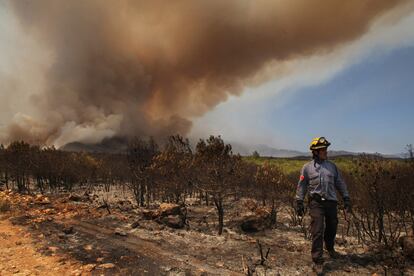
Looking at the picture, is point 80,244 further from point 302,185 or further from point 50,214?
point 302,185

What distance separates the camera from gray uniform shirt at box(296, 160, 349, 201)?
662cm

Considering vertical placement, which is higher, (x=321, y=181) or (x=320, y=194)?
(x=321, y=181)

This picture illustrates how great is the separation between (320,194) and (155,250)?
3952mm

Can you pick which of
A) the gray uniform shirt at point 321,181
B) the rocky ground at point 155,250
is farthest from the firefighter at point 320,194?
the rocky ground at point 155,250

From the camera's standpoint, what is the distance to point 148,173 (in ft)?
62.0

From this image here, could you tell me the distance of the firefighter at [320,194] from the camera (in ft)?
21.2

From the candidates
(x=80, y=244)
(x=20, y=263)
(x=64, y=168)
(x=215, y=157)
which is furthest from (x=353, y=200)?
(x=64, y=168)

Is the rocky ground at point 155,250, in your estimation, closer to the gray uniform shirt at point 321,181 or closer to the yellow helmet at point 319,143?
the gray uniform shirt at point 321,181

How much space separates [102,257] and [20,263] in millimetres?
1598

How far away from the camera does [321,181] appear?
667 centimetres

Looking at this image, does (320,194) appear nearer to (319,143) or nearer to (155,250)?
(319,143)

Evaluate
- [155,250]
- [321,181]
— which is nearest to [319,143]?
[321,181]

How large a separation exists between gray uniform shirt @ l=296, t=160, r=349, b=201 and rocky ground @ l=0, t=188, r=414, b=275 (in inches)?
55.9

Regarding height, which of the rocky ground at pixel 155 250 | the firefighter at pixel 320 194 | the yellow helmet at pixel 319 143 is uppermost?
the yellow helmet at pixel 319 143
